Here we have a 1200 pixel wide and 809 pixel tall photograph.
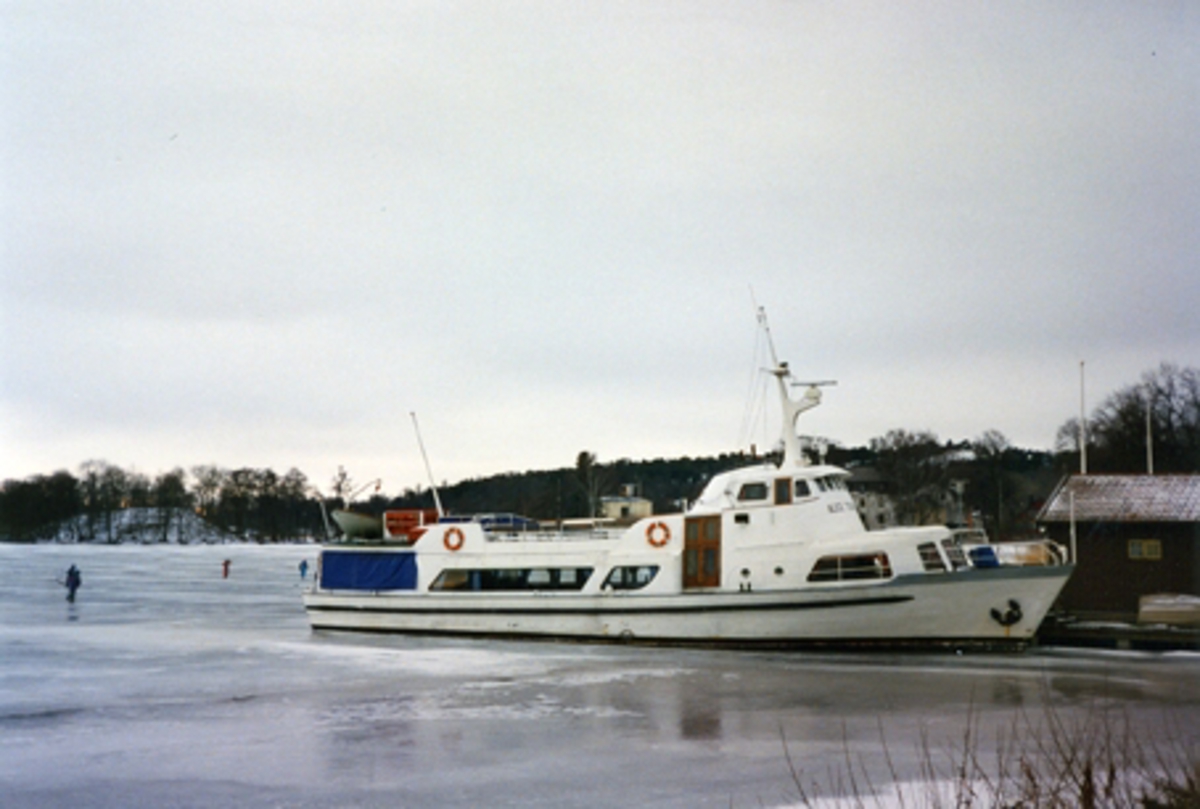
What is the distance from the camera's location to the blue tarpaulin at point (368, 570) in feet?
99.3

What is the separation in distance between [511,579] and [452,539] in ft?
6.72

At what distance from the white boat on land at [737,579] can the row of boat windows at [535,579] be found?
0.12 ft

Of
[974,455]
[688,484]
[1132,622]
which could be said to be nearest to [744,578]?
[1132,622]

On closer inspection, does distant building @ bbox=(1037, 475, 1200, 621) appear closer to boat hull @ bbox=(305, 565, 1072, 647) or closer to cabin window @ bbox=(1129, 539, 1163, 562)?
cabin window @ bbox=(1129, 539, 1163, 562)

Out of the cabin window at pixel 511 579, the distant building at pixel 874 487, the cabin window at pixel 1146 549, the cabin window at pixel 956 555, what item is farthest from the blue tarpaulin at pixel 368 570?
the distant building at pixel 874 487

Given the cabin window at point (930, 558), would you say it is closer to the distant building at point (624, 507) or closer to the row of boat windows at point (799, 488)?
the row of boat windows at point (799, 488)

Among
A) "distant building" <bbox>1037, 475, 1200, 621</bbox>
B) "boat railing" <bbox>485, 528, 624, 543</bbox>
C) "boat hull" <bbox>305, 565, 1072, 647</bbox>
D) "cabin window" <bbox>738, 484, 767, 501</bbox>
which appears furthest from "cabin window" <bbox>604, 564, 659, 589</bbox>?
"distant building" <bbox>1037, 475, 1200, 621</bbox>

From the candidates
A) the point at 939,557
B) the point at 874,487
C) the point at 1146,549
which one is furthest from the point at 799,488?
the point at 874,487

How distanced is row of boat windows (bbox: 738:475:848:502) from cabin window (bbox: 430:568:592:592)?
467 cm

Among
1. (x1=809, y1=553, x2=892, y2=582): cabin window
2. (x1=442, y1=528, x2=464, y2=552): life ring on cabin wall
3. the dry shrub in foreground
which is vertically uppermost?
(x1=442, y1=528, x2=464, y2=552): life ring on cabin wall

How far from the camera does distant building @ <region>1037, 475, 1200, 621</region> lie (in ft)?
101

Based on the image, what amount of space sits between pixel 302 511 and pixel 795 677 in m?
146

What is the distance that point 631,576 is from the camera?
1084 inches

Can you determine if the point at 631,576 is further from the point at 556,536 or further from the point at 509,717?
the point at 509,717
